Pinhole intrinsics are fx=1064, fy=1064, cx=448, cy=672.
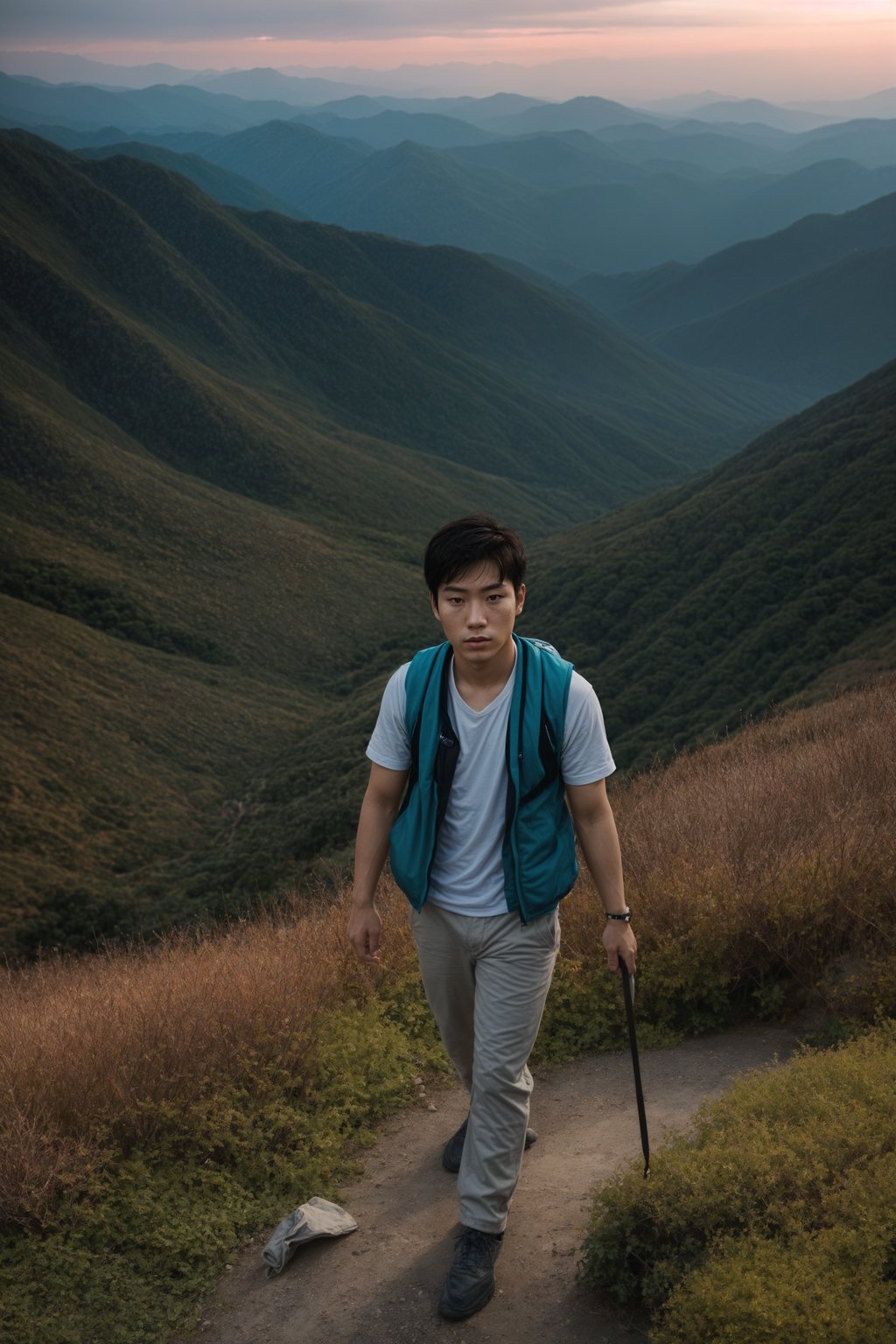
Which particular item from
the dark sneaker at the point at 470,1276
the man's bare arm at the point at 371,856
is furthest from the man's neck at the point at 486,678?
the dark sneaker at the point at 470,1276

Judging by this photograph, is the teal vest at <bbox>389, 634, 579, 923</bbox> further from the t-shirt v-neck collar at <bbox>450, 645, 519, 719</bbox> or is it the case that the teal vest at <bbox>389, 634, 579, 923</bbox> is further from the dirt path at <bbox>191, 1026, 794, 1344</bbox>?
the dirt path at <bbox>191, 1026, 794, 1344</bbox>

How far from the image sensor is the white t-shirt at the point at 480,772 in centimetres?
342

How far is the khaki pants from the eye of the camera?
3506mm

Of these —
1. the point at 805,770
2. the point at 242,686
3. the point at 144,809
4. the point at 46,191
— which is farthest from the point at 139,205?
the point at 805,770

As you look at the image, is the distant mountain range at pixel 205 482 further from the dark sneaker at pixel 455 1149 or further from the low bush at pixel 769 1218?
the low bush at pixel 769 1218

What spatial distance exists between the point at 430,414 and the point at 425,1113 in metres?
162

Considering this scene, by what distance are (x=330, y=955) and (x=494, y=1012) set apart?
98.1 inches

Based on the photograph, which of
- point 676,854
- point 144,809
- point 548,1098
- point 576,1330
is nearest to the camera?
point 576,1330

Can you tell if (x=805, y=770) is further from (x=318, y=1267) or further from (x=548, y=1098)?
(x=318, y=1267)

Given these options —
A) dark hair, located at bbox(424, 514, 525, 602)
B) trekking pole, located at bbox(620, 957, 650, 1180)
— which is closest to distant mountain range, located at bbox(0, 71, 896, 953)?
trekking pole, located at bbox(620, 957, 650, 1180)

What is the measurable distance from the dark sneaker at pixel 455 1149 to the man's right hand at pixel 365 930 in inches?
40.9

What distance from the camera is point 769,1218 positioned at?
329 centimetres

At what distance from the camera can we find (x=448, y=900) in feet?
11.6

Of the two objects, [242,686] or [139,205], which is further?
[139,205]
